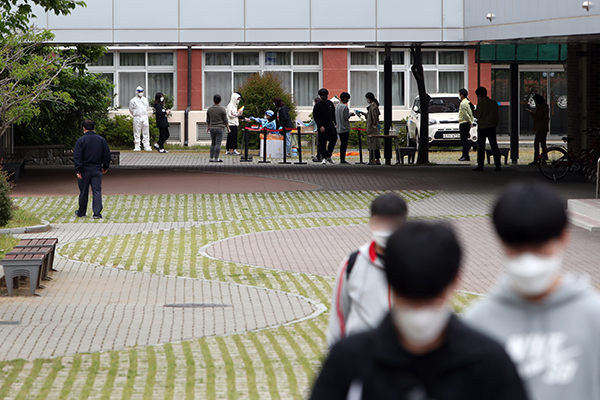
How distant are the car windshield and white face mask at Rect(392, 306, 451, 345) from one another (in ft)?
97.7

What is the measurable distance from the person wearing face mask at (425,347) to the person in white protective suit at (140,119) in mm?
30521

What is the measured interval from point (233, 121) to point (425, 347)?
27110 mm

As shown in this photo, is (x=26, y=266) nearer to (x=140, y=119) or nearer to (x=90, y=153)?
(x=90, y=153)

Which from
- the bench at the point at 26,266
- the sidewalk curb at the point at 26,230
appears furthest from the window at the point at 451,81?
the bench at the point at 26,266

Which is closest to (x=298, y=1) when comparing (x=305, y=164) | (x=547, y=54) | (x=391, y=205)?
(x=305, y=164)

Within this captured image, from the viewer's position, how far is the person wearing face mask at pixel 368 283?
3857 mm

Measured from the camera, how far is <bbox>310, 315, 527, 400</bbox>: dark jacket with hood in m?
1.94

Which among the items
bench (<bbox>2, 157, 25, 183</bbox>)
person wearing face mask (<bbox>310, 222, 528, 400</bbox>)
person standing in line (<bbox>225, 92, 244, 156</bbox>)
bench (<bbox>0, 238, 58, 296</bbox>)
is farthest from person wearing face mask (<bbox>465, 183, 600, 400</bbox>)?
person standing in line (<bbox>225, 92, 244, 156</bbox>)

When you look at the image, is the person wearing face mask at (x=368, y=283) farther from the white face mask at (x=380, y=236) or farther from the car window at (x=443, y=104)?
the car window at (x=443, y=104)

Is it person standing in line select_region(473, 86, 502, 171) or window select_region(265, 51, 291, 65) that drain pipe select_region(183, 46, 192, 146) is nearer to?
window select_region(265, 51, 291, 65)

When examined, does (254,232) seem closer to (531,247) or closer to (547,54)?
(531,247)

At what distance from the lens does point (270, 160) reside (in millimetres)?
27844

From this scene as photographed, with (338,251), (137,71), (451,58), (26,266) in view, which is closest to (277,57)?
(137,71)

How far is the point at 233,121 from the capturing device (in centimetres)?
2883
